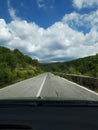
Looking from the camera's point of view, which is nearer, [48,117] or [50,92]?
[48,117]

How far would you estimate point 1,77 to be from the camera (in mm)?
56438

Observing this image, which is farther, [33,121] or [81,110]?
[81,110]

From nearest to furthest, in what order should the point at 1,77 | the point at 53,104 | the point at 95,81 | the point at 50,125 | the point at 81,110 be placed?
the point at 50,125
the point at 81,110
the point at 53,104
the point at 95,81
the point at 1,77

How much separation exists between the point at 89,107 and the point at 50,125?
635mm

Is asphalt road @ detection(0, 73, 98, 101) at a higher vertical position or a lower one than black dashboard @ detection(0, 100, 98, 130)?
lower

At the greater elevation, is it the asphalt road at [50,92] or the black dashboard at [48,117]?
the black dashboard at [48,117]

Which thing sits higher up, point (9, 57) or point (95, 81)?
point (9, 57)

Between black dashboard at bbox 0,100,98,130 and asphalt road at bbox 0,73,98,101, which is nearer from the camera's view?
black dashboard at bbox 0,100,98,130

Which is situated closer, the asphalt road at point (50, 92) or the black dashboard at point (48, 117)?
the black dashboard at point (48, 117)

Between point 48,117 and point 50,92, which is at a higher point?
point 48,117

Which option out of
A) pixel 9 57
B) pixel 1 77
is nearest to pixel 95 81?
pixel 1 77

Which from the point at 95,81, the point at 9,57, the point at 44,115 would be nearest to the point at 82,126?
the point at 44,115

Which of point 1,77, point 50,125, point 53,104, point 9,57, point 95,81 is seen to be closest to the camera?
point 50,125

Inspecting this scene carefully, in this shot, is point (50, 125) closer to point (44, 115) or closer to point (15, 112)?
point (44, 115)
